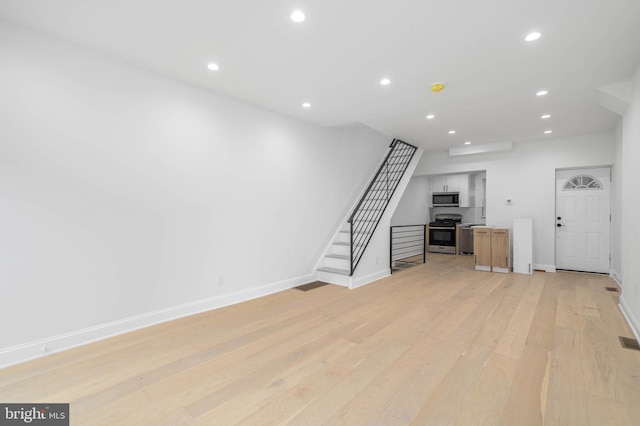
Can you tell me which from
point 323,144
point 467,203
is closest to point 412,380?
point 323,144

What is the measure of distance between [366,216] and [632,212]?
12.3ft

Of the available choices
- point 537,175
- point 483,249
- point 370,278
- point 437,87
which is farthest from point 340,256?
point 537,175

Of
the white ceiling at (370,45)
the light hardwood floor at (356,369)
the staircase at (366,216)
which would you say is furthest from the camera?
the staircase at (366,216)

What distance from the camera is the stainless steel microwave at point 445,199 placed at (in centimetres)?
835

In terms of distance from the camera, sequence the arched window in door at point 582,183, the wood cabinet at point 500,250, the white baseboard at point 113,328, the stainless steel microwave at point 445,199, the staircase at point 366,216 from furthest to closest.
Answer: the stainless steel microwave at point 445,199, the wood cabinet at point 500,250, the arched window in door at point 582,183, the staircase at point 366,216, the white baseboard at point 113,328

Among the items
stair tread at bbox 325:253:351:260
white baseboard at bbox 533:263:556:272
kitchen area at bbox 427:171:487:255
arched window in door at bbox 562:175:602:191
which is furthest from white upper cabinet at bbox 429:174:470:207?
stair tread at bbox 325:253:351:260

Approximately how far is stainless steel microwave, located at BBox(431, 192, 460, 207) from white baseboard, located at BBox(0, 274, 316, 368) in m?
6.44

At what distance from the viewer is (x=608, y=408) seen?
69.6 inches

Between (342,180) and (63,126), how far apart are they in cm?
415

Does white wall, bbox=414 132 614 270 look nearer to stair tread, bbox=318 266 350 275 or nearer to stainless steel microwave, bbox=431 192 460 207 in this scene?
stainless steel microwave, bbox=431 192 460 207

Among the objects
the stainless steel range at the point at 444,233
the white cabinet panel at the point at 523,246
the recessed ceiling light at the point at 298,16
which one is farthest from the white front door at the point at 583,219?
the recessed ceiling light at the point at 298,16

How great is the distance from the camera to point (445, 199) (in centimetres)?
857

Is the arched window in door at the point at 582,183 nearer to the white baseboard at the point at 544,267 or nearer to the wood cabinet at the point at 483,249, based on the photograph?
the white baseboard at the point at 544,267

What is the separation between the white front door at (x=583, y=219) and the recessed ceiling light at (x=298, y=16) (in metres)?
6.33
